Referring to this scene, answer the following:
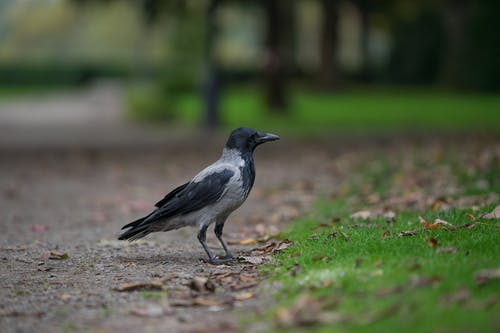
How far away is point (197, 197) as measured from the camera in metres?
7.60

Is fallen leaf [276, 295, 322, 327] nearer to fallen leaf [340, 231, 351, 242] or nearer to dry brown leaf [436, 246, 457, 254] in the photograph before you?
Result: dry brown leaf [436, 246, 457, 254]

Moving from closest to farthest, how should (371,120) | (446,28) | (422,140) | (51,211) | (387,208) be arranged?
(387,208) < (51,211) < (422,140) < (371,120) < (446,28)

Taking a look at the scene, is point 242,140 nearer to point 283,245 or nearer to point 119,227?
point 283,245

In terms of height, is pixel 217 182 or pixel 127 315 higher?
pixel 217 182

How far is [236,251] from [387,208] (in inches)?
89.3

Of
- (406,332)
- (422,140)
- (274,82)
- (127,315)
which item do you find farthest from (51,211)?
(274,82)

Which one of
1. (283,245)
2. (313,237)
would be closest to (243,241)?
(283,245)

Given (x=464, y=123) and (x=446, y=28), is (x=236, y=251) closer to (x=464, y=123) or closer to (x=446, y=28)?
(x=464, y=123)

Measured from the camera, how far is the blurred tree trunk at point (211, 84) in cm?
2552

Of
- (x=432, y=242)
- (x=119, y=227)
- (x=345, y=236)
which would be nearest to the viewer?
(x=432, y=242)

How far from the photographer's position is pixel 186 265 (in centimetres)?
759

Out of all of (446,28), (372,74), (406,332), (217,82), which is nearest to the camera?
(406,332)

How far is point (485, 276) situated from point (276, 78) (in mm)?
25545

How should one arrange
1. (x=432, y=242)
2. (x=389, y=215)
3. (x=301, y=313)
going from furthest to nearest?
(x=389, y=215) < (x=432, y=242) < (x=301, y=313)
